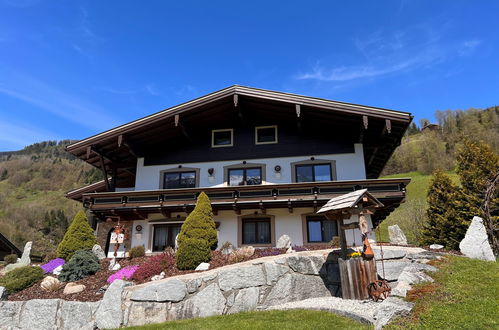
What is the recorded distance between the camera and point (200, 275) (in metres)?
10.6

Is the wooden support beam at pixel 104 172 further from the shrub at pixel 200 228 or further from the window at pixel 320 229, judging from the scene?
the window at pixel 320 229

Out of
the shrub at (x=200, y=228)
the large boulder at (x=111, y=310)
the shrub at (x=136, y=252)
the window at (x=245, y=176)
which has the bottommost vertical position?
the large boulder at (x=111, y=310)

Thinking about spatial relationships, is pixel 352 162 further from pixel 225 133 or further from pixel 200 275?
pixel 200 275

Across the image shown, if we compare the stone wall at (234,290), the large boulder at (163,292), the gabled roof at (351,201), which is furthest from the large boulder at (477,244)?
the large boulder at (163,292)

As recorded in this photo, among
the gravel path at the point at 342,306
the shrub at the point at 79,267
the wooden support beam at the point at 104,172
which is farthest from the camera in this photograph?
the wooden support beam at the point at 104,172

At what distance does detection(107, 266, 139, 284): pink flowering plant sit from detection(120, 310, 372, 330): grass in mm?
3502

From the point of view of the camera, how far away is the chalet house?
1661 cm

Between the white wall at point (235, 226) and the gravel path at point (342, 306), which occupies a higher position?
the white wall at point (235, 226)

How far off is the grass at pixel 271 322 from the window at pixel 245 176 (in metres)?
9.95

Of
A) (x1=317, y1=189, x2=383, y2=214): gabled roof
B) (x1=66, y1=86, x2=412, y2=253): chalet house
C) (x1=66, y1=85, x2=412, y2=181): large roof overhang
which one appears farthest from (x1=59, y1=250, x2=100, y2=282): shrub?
(x1=317, y1=189, x2=383, y2=214): gabled roof

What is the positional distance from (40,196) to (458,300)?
233 ft

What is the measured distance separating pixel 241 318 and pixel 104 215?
12323 millimetres

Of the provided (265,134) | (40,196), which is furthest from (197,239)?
(40,196)

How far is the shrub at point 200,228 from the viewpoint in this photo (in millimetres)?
13125
